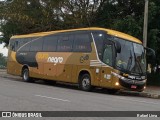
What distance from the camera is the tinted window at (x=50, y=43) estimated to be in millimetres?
27458

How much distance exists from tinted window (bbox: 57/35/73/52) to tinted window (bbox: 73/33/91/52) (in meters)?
0.57

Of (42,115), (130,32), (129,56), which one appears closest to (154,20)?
(130,32)

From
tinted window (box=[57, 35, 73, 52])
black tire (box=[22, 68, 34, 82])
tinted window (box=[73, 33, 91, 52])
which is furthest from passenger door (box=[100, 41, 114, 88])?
black tire (box=[22, 68, 34, 82])

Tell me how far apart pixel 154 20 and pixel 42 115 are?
62.8ft

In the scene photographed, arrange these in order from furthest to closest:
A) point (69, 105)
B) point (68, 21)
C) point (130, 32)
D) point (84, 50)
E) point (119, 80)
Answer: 1. point (68, 21)
2. point (130, 32)
3. point (84, 50)
4. point (119, 80)
5. point (69, 105)

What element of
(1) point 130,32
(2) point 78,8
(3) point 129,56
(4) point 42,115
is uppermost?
(2) point 78,8

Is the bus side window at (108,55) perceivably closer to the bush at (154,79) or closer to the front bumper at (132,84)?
the front bumper at (132,84)

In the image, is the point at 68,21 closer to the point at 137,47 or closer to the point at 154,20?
the point at 154,20

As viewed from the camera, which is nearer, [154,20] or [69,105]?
[69,105]

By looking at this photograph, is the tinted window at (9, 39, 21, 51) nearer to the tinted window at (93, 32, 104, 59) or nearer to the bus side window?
the tinted window at (93, 32, 104, 59)

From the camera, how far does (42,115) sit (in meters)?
11.6

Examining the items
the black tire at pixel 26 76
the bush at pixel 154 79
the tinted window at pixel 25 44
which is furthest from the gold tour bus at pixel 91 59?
the bush at pixel 154 79

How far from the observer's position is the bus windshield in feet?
73.9

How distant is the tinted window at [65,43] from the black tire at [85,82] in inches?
83.5
